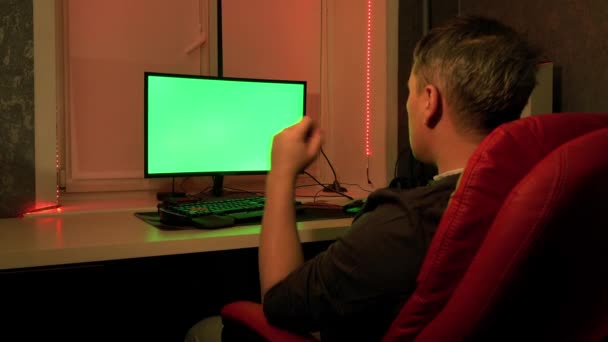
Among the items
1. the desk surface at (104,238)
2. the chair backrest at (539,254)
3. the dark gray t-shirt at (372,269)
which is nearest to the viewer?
the chair backrest at (539,254)

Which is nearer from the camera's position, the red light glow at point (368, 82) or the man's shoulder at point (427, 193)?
the man's shoulder at point (427, 193)

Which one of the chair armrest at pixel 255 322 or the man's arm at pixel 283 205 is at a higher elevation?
the man's arm at pixel 283 205

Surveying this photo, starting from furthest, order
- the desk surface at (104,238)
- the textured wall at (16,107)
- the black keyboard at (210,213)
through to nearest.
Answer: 1. the textured wall at (16,107)
2. the black keyboard at (210,213)
3. the desk surface at (104,238)

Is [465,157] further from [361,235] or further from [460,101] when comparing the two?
[361,235]

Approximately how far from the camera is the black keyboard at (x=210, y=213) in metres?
1.23

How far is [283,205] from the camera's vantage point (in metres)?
0.96

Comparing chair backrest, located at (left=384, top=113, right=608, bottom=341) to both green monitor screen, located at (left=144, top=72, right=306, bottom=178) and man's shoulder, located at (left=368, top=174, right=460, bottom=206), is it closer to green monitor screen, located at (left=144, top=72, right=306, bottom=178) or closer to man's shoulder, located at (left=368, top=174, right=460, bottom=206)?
man's shoulder, located at (left=368, top=174, right=460, bottom=206)

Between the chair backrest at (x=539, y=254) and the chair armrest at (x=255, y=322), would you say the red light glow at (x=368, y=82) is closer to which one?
the chair armrest at (x=255, y=322)

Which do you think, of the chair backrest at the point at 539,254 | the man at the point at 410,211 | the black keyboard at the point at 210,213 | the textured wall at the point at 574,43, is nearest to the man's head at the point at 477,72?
the man at the point at 410,211

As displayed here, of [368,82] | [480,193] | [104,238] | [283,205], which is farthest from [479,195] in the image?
[368,82]

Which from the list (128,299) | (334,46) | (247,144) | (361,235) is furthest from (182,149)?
(361,235)

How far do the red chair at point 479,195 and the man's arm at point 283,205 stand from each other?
311 mm

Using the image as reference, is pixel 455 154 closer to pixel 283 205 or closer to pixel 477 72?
pixel 477 72

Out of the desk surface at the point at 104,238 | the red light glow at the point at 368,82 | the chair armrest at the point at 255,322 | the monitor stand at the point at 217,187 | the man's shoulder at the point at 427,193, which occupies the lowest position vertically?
the chair armrest at the point at 255,322
